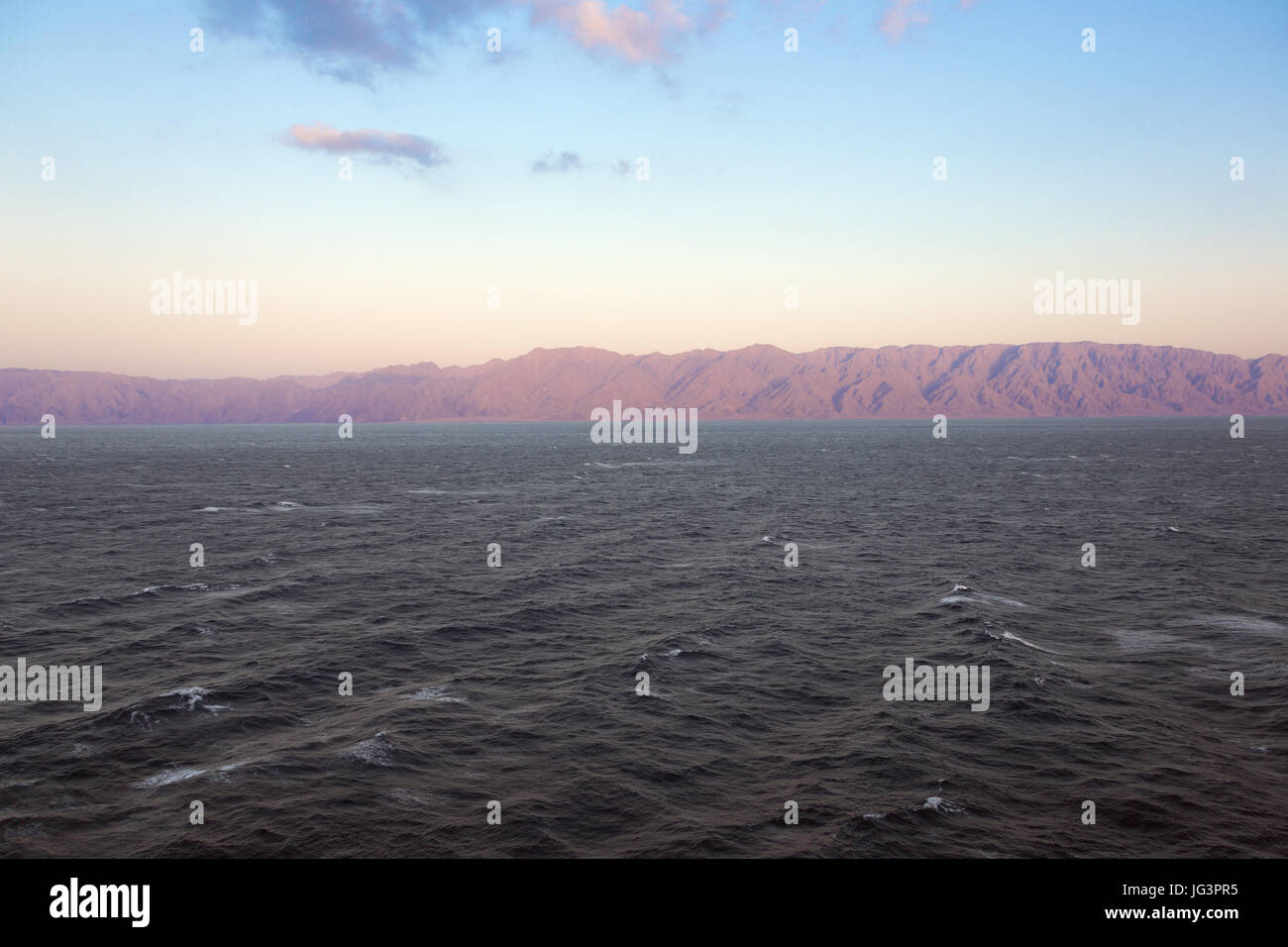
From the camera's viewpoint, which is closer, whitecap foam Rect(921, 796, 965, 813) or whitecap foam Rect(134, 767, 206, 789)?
whitecap foam Rect(921, 796, 965, 813)

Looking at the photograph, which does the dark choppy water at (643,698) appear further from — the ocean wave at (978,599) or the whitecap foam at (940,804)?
the ocean wave at (978,599)

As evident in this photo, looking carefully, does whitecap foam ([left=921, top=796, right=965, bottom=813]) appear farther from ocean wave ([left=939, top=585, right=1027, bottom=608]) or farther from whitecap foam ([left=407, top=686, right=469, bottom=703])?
ocean wave ([left=939, top=585, right=1027, bottom=608])

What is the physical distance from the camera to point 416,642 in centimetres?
4328

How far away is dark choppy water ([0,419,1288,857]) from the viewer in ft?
80.1

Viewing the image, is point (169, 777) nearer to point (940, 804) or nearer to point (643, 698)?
point (643, 698)

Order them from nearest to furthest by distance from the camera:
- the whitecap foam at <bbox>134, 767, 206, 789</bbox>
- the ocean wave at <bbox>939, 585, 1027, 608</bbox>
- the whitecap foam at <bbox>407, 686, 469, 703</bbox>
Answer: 1. the whitecap foam at <bbox>134, 767, 206, 789</bbox>
2. the whitecap foam at <bbox>407, 686, 469, 703</bbox>
3. the ocean wave at <bbox>939, 585, 1027, 608</bbox>

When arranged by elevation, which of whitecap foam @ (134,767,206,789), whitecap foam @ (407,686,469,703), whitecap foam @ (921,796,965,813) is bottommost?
whitecap foam @ (921,796,965,813)

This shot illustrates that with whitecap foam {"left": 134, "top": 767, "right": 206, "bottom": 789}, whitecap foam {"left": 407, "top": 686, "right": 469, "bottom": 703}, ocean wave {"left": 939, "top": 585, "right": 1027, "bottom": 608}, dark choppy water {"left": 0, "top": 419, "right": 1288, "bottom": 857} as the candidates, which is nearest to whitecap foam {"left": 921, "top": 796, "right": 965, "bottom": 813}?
dark choppy water {"left": 0, "top": 419, "right": 1288, "bottom": 857}

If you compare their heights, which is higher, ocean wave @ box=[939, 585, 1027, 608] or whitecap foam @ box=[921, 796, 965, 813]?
ocean wave @ box=[939, 585, 1027, 608]

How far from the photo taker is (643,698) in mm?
35219

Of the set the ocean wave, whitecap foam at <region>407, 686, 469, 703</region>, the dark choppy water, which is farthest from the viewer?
the ocean wave

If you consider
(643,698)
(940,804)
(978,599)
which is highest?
(978,599)

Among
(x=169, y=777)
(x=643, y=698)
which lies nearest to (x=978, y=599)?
(x=643, y=698)
